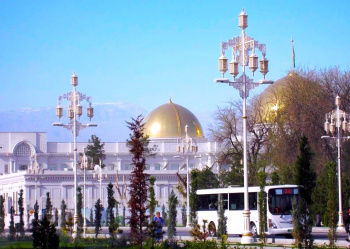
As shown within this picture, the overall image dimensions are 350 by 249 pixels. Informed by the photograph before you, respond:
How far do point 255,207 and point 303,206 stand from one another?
12.7 meters

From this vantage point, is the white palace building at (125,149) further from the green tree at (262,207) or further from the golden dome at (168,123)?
the green tree at (262,207)

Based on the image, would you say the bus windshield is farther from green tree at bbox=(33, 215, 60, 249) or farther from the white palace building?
the white palace building

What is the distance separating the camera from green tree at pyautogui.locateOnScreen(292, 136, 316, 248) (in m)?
24.9

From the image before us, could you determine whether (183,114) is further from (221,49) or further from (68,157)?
(221,49)

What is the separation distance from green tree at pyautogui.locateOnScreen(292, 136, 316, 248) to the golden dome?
278 feet

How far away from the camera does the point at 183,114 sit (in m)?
115

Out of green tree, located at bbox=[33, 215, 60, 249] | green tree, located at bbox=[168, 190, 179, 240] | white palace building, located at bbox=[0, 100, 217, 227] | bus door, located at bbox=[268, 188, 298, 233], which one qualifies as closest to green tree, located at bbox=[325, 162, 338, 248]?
bus door, located at bbox=[268, 188, 298, 233]

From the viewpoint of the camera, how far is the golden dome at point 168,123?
372 ft

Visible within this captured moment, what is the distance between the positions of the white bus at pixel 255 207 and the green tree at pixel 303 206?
6179 mm

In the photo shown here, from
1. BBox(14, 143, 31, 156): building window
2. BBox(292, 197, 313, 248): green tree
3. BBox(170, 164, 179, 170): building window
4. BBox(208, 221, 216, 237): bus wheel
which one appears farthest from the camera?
BBox(170, 164, 179, 170): building window

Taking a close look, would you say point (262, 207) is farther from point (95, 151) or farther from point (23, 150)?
point (23, 150)

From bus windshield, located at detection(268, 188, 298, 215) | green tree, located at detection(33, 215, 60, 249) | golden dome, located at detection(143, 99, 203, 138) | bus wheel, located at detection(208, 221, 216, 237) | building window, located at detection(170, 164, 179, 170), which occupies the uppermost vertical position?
golden dome, located at detection(143, 99, 203, 138)

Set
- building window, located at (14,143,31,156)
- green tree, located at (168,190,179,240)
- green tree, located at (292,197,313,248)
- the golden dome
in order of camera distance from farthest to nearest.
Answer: the golden dome → building window, located at (14,143,31,156) → green tree, located at (168,190,179,240) → green tree, located at (292,197,313,248)

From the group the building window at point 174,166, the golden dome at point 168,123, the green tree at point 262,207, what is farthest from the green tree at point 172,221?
the golden dome at point 168,123
